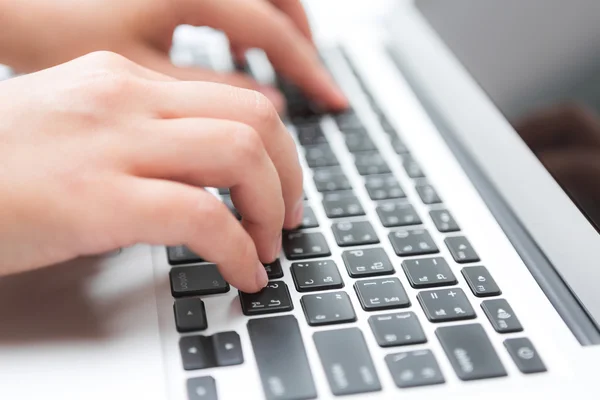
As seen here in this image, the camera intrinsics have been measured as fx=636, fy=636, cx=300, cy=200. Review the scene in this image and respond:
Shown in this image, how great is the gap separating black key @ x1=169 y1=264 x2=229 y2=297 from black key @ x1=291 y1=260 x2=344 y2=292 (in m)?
0.05

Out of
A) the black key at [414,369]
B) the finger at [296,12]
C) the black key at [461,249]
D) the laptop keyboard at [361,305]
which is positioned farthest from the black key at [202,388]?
the finger at [296,12]

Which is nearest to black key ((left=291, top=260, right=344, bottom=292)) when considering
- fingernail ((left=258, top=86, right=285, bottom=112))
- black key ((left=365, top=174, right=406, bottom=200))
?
black key ((left=365, top=174, right=406, bottom=200))

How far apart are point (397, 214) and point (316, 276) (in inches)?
4.0

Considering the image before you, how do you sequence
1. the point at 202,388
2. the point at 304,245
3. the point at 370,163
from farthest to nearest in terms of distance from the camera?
the point at 370,163
the point at 304,245
the point at 202,388

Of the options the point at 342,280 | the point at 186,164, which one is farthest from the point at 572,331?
the point at 186,164

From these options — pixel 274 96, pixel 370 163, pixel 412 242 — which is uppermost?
pixel 274 96

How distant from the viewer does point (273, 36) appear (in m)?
0.61

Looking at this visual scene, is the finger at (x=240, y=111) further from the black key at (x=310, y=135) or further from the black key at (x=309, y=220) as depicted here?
the black key at (x=310, y=135)

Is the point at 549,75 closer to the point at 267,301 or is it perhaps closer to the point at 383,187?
the point at 383,187

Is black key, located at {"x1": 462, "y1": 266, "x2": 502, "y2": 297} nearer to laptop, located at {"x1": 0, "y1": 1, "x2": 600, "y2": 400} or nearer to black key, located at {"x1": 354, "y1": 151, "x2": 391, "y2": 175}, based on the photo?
laptop, located at {"x1": 0, "y1": 1, "x2": 600, "y2": 400}

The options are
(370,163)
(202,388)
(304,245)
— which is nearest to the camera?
(202,388)

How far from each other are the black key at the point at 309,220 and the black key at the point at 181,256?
9 centimetres

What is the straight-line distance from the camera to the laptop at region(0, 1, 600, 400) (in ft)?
1.19

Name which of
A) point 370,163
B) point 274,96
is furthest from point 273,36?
point 370,163
